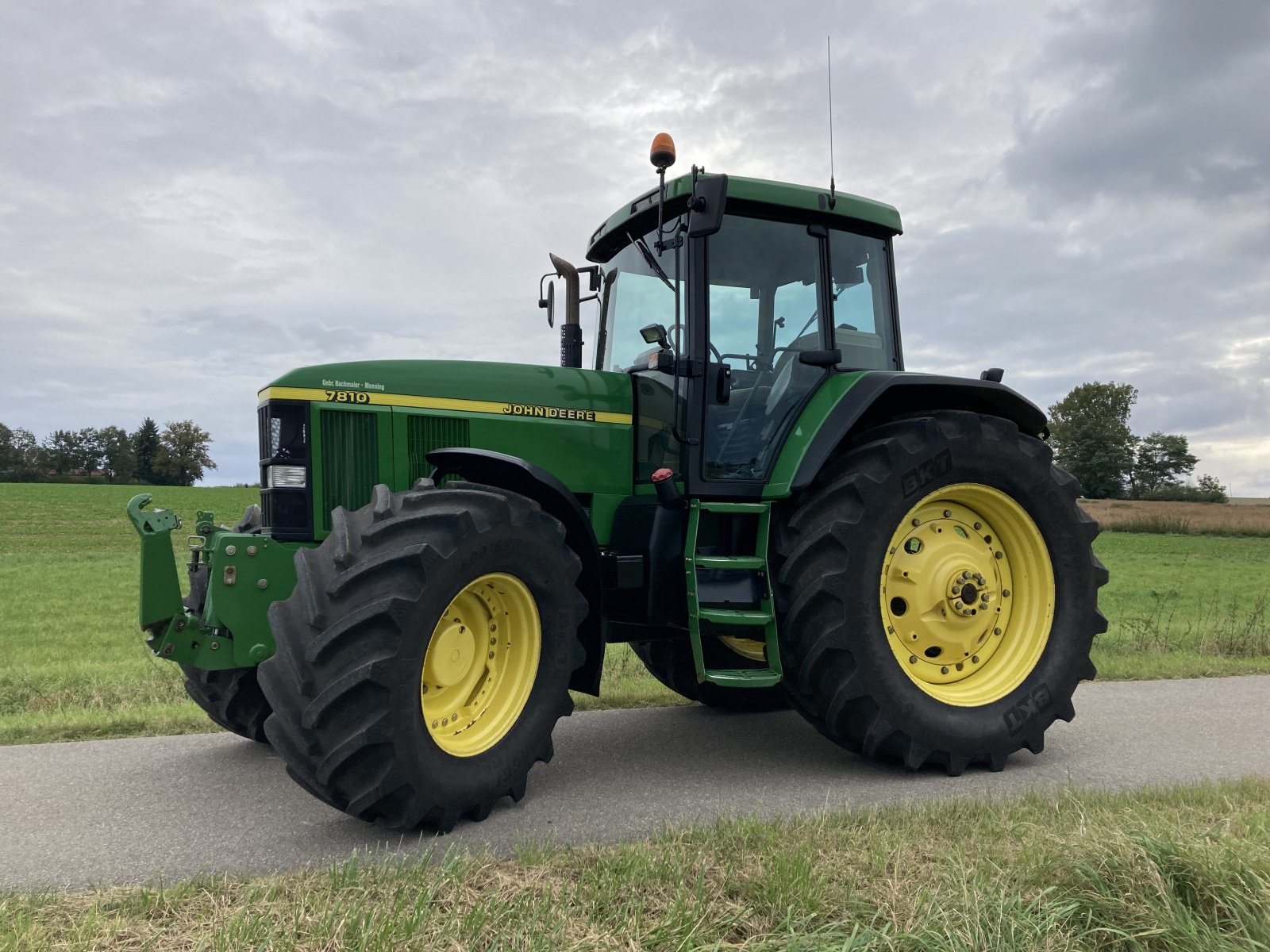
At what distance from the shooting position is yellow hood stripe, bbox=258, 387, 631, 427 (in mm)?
4172

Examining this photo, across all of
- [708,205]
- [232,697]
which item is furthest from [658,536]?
[232,697]

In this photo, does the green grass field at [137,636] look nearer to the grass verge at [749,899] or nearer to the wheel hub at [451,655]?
the wheel hub at [451,655]

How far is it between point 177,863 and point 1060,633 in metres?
4.11

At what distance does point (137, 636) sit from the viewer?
10398 millimetres

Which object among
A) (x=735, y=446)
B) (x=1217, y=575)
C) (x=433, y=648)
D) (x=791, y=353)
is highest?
(x=791, y=353)

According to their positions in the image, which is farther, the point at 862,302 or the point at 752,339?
the point at 862,302

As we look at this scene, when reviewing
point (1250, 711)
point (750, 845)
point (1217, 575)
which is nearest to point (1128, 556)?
point (1217, 575)

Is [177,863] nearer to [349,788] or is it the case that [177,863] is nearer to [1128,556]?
[349,788]

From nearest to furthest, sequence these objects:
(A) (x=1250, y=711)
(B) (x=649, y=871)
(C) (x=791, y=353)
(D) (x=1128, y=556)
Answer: (B) (x=649, y=871), (C) (x=791, y=353), (A) (x=1250, y=711), (D) (x=1128, y=556)

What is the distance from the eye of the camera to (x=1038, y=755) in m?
4.94

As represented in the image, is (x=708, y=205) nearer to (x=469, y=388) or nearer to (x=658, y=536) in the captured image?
(x=469, y=388)

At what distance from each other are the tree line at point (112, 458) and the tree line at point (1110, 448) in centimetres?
5677

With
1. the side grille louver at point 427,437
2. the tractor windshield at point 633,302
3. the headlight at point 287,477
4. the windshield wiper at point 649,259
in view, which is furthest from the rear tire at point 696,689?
the headlight at point 287,477

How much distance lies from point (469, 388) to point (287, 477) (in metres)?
0.90
